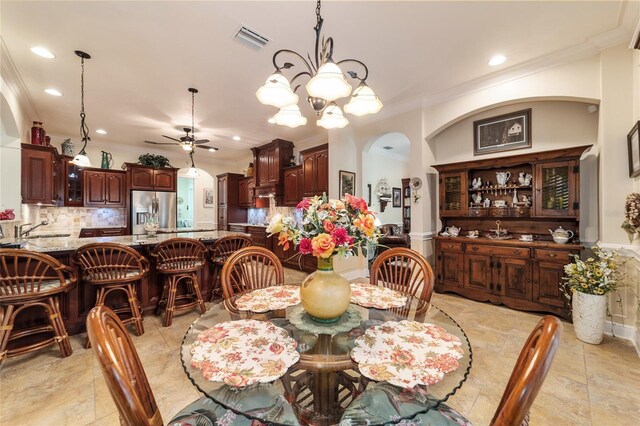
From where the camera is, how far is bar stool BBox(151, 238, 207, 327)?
286 cm

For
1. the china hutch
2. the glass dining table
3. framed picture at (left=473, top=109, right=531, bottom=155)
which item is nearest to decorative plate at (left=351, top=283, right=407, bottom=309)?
the glass dining table

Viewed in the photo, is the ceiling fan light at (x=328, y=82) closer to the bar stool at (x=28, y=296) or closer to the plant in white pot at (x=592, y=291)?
the bar stool at (x=28, y=296)

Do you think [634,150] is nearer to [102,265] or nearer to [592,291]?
[592,291]

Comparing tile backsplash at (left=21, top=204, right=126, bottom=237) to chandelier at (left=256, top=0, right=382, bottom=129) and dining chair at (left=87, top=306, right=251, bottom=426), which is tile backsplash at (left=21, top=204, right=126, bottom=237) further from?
dining chair at (left=87, top=306, right=251, bottom=426)

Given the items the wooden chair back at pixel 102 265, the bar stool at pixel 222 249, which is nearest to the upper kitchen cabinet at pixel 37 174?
the wooden chair back at pixel 102 265

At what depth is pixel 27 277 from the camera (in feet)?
6.75

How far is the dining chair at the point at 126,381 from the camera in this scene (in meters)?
0.67

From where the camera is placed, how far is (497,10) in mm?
2223

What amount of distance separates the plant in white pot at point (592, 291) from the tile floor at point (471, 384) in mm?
134

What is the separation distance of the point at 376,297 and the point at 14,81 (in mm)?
5065

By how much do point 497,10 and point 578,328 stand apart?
307cm

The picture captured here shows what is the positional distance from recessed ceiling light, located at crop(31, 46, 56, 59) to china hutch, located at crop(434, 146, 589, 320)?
16.3 ft

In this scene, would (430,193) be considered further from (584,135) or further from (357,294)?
(357,294)

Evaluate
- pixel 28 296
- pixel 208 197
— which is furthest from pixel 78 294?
pixel 208 197
